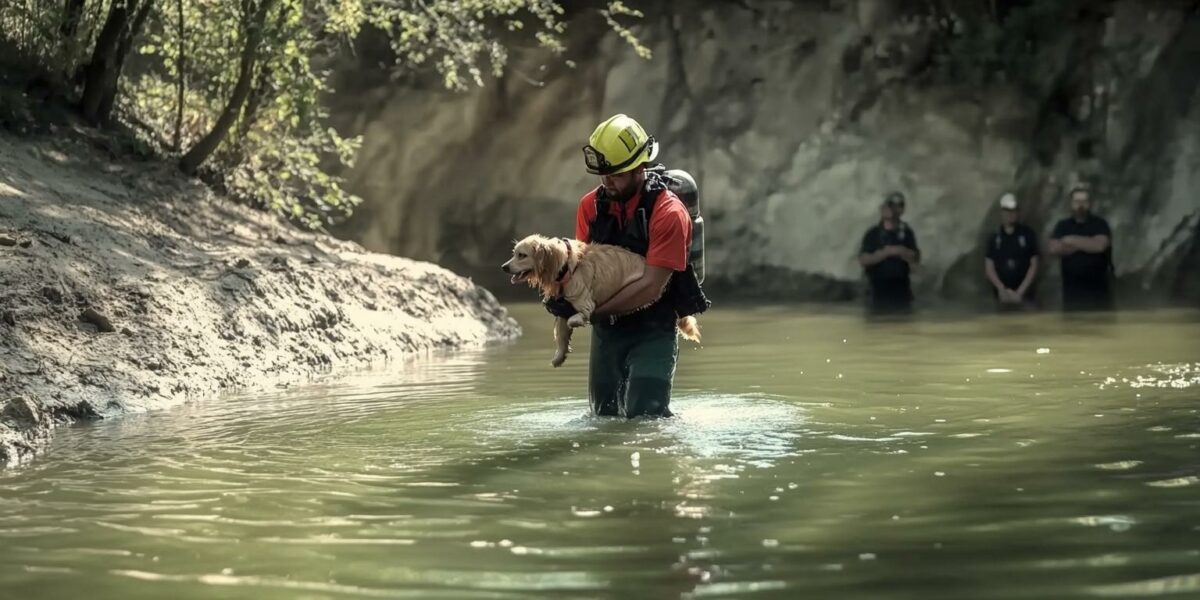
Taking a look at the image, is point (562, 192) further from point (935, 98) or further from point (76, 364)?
point (76, 364)

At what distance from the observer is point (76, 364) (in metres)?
10.6

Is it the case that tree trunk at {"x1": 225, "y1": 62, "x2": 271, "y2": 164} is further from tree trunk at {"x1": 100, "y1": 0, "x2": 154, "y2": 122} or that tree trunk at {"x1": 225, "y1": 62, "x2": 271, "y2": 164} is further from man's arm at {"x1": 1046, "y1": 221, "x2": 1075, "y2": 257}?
man's arm at {"x1": 1046, "y1": 221, "x2": 1075, "y2": 257}

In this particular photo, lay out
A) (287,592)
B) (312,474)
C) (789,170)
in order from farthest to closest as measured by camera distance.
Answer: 1. (789,170)
2. (312,474)
3. (287,592)

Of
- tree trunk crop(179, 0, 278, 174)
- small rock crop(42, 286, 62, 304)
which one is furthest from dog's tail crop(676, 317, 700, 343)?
tree trunk crop(179, 0, 278, 174)

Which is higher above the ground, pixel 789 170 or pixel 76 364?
pixel 789 170

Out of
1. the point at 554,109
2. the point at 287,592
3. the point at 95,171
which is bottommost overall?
the point at 287,592

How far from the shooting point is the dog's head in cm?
889

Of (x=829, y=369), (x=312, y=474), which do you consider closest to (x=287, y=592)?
(x=312, y=474)

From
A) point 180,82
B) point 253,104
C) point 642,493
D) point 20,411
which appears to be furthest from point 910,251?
point 642,493

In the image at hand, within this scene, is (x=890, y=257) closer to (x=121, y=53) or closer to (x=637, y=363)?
(x=121, y=53)

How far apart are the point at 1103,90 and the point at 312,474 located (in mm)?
17979

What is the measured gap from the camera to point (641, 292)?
888 centimetres

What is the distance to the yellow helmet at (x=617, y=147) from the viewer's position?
345 inches

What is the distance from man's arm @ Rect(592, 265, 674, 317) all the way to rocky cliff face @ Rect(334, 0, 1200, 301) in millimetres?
13875
